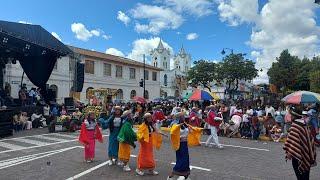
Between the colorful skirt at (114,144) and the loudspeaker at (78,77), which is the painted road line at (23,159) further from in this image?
the loudspeaker at (78,77)

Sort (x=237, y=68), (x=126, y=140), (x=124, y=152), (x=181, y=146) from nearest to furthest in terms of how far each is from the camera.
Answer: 1. (x=181, y=146)
2. (x=126, y=140)
3. (x=124, y=152)
4. (x=237, y=68)

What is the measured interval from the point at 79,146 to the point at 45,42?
37.5 feet

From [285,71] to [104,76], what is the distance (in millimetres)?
28918

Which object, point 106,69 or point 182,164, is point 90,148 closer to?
point 182,164

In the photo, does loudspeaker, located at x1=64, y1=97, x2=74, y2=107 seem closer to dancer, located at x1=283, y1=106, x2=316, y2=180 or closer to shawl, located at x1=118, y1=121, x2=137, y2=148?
shawl, located at x1=118, y1=121, x2=137, y2=148

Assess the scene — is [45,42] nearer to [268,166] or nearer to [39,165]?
[39,165]

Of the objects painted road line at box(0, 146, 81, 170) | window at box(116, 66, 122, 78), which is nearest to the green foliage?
window at box(116, 66, 122, 78)

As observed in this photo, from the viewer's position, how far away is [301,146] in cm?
777

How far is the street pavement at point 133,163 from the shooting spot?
1062 centimetres

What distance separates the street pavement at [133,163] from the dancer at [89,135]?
295 mm

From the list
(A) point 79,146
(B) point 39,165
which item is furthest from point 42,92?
(B) point 39,165

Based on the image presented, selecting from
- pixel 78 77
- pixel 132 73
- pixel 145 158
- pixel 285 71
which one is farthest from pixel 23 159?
pixel 285 71

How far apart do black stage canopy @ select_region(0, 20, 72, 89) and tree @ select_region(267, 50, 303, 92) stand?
46.2m

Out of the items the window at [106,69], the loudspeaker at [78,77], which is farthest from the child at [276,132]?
the window at [106,69]
